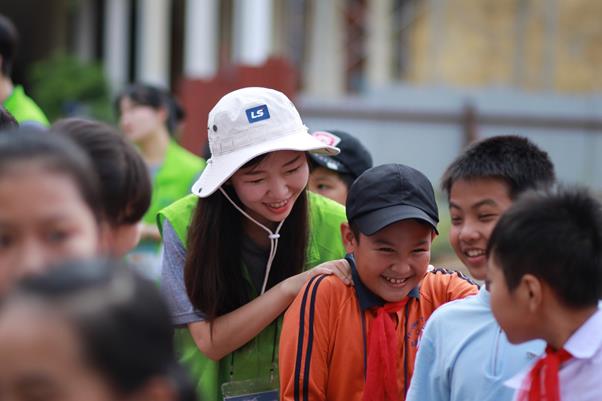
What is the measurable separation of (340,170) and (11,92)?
73.1 inches

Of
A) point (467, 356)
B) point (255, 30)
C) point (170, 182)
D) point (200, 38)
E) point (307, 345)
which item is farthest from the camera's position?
point (200, 38)

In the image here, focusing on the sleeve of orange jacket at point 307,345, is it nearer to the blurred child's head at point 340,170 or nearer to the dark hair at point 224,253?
the dark hair at point 224,253

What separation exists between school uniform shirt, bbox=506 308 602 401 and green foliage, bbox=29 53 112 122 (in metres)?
18.4

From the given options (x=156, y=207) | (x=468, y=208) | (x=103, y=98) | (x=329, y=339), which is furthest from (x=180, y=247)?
(x=103, y=98)

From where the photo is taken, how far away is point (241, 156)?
132 inches

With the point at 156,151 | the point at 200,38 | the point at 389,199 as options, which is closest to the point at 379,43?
the point at 200,38

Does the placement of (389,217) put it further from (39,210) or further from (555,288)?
(39,210)

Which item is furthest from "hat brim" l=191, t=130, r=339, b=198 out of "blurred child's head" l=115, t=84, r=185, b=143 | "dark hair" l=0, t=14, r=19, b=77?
"blurred child's head" l=115, t=84, r=185, b=143

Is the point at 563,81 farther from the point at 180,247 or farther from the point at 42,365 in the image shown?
the point at 42,365

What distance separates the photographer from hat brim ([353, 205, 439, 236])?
123 inches

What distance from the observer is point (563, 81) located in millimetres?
19016

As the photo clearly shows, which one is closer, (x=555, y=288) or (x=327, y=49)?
(x=555, y=288)

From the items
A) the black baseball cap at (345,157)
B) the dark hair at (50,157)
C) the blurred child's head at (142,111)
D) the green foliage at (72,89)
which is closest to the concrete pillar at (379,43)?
the green foliage at (72,89)

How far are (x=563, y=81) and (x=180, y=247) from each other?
1651cm
